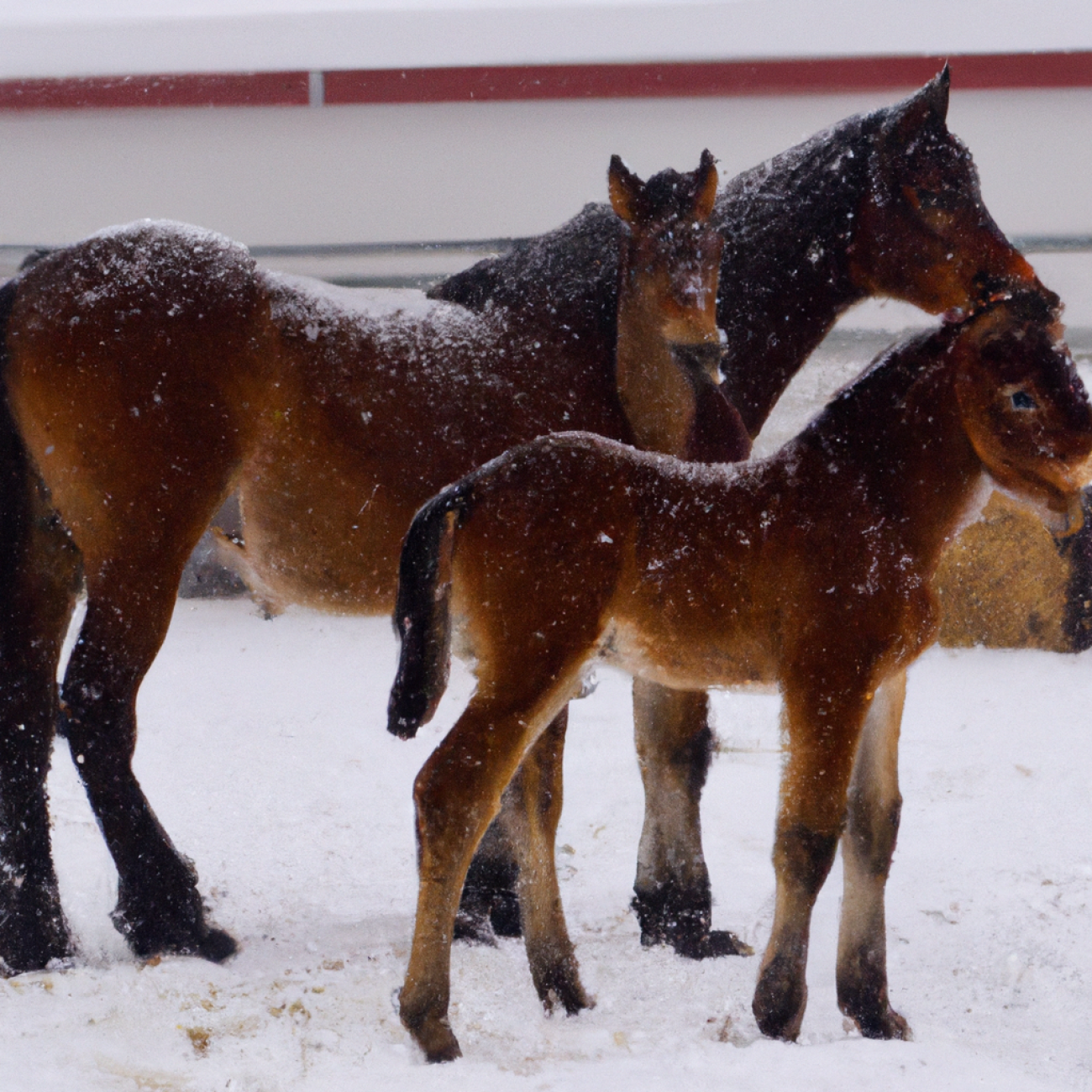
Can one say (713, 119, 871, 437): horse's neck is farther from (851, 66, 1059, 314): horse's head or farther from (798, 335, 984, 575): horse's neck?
(798, 335, 984, 575): horse's neck

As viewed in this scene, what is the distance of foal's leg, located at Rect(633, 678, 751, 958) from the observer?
9.66ft

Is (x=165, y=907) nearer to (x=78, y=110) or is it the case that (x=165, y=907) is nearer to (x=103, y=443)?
(x=103, y=443)

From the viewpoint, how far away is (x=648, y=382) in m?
2.64

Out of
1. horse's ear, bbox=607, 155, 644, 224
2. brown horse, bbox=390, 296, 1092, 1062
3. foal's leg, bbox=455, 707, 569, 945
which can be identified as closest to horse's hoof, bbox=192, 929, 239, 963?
foal's leg, bbox=455, 707, 569, 945

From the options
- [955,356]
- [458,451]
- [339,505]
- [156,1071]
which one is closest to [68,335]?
[339,505]

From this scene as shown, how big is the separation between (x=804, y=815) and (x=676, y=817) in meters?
0.79

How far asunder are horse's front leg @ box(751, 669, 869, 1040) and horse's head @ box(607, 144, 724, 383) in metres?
0.67

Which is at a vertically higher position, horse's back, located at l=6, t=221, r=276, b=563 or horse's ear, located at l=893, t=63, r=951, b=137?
horse's ear, located at l=893, t=63, r=951, b=137

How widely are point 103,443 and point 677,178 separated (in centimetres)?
132

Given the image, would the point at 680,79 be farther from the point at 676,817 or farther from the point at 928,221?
the point at 676,817

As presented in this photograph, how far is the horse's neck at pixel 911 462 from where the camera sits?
7.43 ft

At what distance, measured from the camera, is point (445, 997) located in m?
2.32

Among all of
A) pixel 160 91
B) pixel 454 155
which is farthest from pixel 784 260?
pixel 160 91

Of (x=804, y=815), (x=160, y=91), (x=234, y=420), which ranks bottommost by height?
(x=804, y=815)
